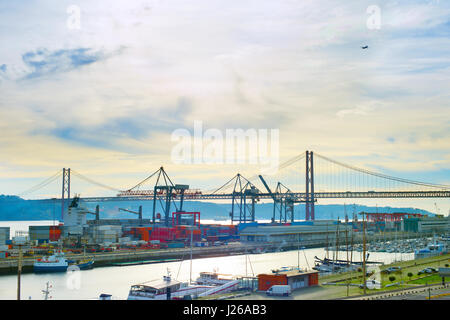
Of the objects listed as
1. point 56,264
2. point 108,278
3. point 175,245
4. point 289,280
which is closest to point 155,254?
point 175,245

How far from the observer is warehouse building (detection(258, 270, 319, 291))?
18.5m

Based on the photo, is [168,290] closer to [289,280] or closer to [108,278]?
[289,280]

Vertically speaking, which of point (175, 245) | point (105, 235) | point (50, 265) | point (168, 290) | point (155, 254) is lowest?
point (155, 254)

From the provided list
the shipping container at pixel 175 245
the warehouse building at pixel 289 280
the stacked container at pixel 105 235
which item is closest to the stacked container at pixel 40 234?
the stacked container at pixel 105 235

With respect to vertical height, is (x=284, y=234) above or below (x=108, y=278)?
above

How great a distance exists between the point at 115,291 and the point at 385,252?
36369mm

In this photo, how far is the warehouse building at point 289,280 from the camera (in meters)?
18.5

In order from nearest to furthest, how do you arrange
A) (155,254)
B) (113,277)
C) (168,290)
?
(168,290) → (113,277) → (155,254)

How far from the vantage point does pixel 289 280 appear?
1881cm

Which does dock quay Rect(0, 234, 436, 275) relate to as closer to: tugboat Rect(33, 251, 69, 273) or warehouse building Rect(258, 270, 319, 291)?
tugboat Rect(33, 251, 69, 273)

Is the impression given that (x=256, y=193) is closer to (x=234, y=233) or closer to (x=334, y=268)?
(x=234, y=233)

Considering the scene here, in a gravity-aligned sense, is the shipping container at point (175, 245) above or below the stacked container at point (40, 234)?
below

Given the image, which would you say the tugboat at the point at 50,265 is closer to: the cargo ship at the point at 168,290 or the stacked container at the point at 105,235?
the cargo ship at the point at 168,290

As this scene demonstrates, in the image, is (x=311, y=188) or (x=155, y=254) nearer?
(x=155, y=254)
